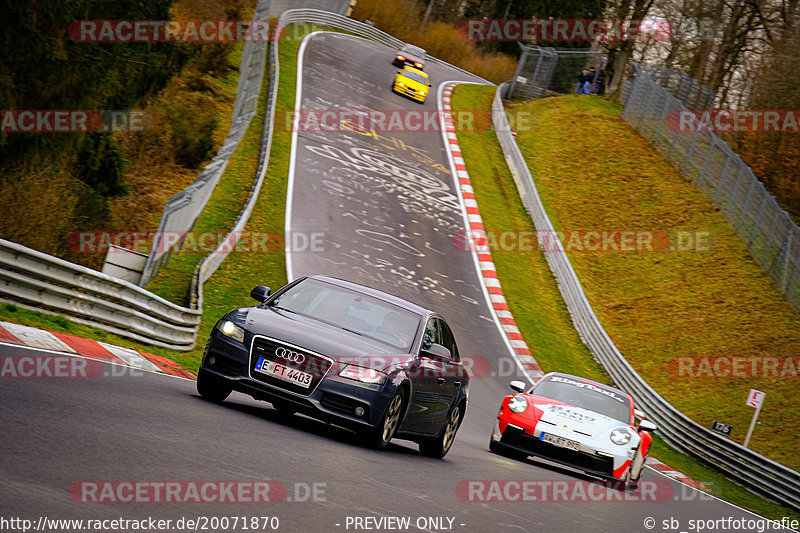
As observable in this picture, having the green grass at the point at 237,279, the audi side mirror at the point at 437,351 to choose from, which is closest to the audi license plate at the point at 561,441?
the audi side mirror at the point at 437,351

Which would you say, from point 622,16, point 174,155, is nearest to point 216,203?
point 174,155

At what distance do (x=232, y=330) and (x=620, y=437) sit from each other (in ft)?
19.3

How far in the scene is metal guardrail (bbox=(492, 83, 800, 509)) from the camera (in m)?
18.9

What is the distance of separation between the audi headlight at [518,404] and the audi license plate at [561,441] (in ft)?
1.77

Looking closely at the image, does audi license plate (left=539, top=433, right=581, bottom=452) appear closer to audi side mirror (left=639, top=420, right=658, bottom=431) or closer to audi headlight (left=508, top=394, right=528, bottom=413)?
audi headlight (left=508, top=394, right=528, bottom=413)

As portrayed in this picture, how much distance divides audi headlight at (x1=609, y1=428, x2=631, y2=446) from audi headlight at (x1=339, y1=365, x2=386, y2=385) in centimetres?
473

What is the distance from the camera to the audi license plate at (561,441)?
1250cm

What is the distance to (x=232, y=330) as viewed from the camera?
9.35 meters

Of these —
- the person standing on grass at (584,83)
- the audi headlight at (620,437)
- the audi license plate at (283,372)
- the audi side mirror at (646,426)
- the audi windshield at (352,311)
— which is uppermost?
the person standing on grass at (584,83)

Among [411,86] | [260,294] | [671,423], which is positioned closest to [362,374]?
[260,294]

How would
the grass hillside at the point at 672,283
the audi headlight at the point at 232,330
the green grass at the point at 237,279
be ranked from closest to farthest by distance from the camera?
1. the audi headlight at the point at 232,330
2. the green grass at the point at 237,279
3. the grass hillside at the point at 672,283

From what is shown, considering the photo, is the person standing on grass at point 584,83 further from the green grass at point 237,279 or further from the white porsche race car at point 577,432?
the white porsche race car at point 577,432

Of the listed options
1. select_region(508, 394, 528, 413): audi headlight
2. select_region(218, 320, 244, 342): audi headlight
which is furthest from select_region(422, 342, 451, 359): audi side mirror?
select_region(508, 394, 528, 413): audi headlight

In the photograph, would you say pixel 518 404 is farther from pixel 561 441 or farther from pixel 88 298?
pixel 88 298
